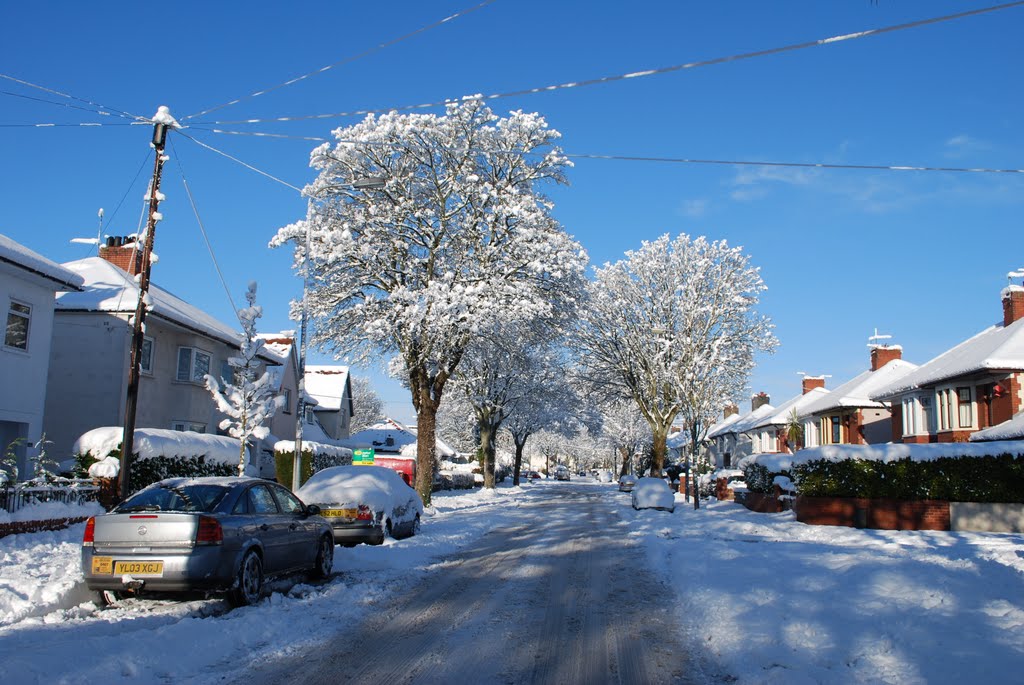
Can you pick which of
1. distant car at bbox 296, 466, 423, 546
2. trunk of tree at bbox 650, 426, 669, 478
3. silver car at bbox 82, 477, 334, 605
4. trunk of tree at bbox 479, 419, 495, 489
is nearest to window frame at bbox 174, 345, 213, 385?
distant car at bbox 296, 466, 423, 546

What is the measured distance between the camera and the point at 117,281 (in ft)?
89.1

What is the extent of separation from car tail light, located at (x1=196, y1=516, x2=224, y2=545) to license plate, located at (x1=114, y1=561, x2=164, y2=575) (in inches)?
19.5

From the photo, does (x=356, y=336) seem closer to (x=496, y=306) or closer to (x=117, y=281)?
(x=496, y=306)

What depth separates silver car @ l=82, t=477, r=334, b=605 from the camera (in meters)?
9.10

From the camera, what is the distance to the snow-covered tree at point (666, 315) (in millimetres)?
40344

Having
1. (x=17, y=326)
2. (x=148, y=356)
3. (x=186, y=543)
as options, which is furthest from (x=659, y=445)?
(x=186, y=543)

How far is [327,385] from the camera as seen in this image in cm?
5397

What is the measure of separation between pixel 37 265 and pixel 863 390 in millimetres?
40749

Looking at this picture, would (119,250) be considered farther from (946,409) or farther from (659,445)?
(946,409)

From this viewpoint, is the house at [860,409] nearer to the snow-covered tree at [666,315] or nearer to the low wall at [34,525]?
the snow-covered tree at [666,315]

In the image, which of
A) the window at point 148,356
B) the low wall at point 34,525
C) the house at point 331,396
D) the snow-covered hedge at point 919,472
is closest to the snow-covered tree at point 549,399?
the house at point 331,396

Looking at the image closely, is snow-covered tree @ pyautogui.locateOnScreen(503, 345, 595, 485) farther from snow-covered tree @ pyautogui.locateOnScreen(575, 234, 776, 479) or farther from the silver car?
the silver car

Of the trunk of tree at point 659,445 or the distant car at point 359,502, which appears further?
the trunk of tree at point 659,445

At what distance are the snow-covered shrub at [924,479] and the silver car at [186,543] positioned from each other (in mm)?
17511
